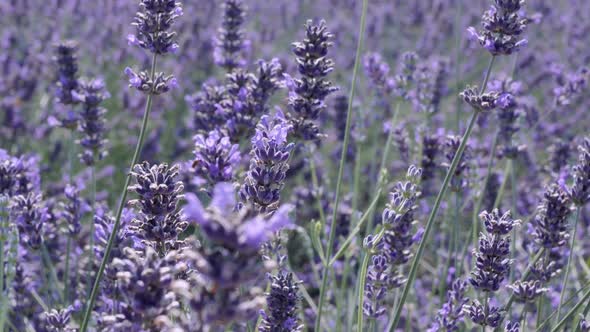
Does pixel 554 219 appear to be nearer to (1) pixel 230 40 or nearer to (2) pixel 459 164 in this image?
(2) pixel 459 164

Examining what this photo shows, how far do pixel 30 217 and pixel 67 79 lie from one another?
110cm

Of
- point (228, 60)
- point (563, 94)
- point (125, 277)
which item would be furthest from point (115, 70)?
point (125, 277)

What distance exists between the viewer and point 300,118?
270 centimetres

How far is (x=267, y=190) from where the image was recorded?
2139 mm

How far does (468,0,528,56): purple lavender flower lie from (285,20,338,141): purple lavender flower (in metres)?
0.57

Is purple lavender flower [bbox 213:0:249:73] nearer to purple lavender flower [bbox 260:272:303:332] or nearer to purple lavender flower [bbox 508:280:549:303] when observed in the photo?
purple lavender flower [bbox 260:272:303:332]

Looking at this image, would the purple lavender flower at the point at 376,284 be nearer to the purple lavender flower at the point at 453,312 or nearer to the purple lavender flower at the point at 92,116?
the purple lavender flower at the point at 453,312

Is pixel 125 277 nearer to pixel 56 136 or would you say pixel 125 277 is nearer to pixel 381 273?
pixel 381 273

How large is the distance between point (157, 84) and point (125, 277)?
114 cm

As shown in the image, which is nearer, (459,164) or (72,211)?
(72,211)

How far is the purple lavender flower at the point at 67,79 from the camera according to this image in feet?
11.5

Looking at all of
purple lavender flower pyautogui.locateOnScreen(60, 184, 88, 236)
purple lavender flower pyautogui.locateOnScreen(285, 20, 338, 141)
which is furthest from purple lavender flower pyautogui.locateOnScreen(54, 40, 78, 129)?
purple lavender flower pyautogui.locateOnScreen(285, 20, 338, 141)

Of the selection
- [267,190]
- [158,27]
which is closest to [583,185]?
[267,190]

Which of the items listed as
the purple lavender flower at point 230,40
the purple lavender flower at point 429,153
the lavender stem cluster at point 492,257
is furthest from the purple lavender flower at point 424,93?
the lavender stem cluster at point 492,257
